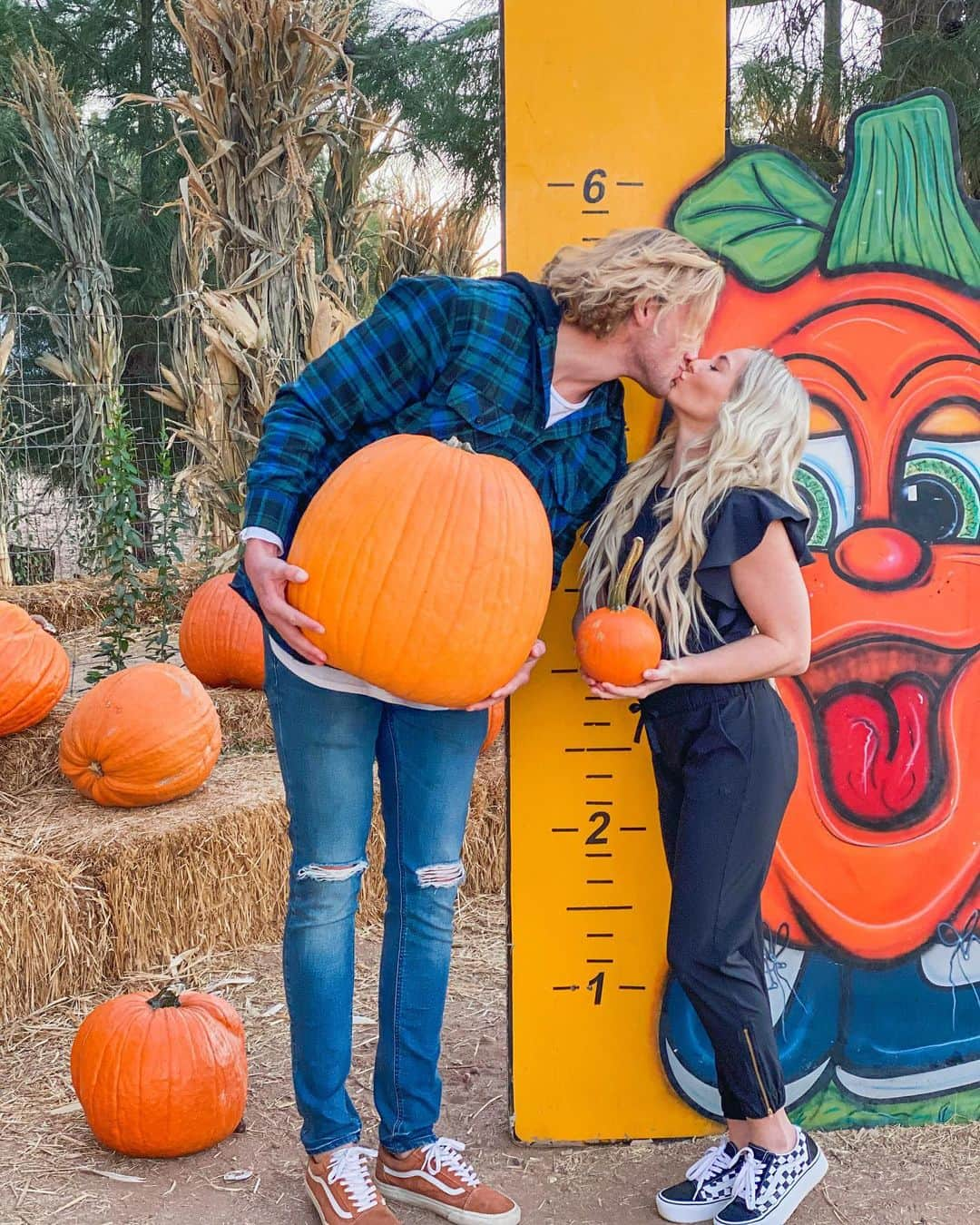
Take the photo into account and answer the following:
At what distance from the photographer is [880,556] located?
2852mm

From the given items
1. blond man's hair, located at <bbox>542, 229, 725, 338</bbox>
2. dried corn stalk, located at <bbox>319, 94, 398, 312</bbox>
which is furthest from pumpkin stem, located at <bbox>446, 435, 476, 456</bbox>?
dried corn stalk, located at <bbox>319, 94, 398, 312</bbox>

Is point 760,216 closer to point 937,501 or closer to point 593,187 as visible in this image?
point 593,187

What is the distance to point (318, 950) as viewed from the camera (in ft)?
7.80

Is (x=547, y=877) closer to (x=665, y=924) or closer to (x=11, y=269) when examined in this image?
(x=665, y=924)

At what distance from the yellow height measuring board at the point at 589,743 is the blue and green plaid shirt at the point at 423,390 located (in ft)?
1.47

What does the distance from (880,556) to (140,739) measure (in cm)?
230

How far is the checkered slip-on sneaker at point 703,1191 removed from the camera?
2.53 meters

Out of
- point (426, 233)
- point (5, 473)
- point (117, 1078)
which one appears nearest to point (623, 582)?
point (117, 1078)

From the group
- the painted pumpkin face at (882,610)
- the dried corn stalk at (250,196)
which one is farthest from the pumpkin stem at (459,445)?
the dried corn stalk at (250,196)

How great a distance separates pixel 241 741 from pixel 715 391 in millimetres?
2936

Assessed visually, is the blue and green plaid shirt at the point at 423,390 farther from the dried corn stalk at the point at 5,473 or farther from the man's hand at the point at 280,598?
the dried corn stalk at the point at 5,473

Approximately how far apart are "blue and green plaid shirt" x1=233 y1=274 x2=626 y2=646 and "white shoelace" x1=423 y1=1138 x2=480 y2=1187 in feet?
3.92

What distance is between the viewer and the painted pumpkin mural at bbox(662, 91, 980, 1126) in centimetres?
277

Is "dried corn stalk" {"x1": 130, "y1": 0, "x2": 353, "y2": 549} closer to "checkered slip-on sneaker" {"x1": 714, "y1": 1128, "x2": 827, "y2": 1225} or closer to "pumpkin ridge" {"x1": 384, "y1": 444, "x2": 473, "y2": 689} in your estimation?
"pumpkin ridge" {"x1": 384, "y1": 444, "x2": 473, "y2": 689}
